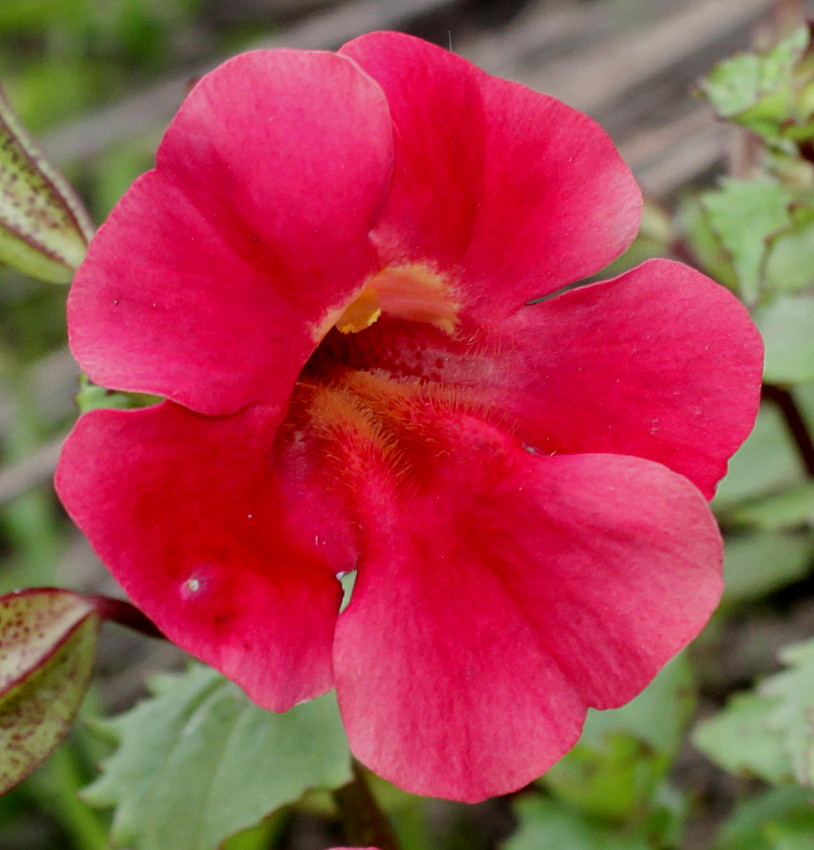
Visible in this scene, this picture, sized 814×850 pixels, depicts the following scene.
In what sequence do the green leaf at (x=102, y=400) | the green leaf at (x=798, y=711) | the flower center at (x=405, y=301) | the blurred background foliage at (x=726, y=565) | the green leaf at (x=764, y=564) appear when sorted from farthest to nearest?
1. the green leaf at (x=764, y=564)
2. the blurred background foliage at (x=726, y=565)
3. the green leaf at (x=798, y=711)
4. the green leaf at (x=102, y=400)
5. the flower center at (x=405, y=301)

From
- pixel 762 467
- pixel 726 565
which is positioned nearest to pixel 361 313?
pixel 762 467

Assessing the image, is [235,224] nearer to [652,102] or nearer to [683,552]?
[683,552]

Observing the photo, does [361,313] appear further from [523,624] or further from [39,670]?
[39,670]

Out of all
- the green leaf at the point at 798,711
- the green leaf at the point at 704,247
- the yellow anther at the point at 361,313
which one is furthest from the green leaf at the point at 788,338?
the yellow anther at the point at 361,313

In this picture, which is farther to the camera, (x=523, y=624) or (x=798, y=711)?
(x=798, y=711)

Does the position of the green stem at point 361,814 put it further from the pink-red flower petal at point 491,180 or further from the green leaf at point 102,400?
the pink-red flower petal at point 491,180

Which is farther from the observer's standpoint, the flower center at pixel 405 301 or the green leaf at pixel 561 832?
the green leaf at pixel 561 832

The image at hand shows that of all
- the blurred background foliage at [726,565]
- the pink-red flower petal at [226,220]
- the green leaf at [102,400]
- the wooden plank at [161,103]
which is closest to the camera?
the pink-red flower petal at [226,220]
